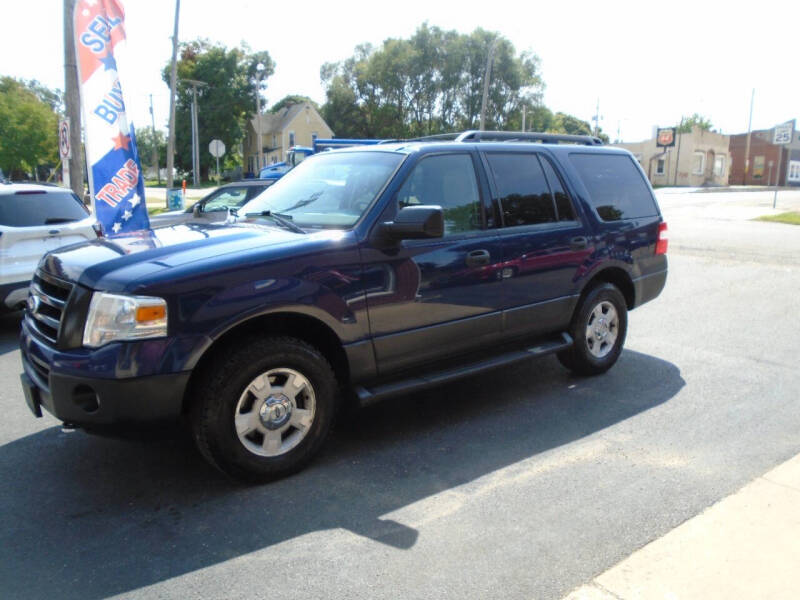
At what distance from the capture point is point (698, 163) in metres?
64.4

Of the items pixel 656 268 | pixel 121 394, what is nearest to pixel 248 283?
pixel 121 394

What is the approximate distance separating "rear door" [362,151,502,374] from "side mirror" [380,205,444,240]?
151 millimetres

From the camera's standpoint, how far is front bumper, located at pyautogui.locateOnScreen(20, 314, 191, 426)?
315cm

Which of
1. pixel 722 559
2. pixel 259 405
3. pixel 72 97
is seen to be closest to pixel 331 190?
pixel 259 405

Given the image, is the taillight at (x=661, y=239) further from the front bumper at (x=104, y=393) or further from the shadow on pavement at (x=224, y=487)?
the front bumper at (x=104, y=393)

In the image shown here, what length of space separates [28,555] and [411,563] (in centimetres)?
174

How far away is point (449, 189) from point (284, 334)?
61.3 inches

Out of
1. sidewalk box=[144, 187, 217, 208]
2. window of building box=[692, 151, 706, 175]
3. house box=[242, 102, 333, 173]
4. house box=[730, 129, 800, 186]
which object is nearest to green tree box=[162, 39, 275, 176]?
house box=[242, 102, 333, 173]

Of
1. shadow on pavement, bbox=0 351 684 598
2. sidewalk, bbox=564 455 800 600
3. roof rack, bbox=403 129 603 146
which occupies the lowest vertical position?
shadow on pavement, bbox=0 351 684 598

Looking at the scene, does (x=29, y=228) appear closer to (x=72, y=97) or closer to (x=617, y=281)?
(x=617, y=281)

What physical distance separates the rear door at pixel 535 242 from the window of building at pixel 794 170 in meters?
82.2

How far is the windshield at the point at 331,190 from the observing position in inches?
164

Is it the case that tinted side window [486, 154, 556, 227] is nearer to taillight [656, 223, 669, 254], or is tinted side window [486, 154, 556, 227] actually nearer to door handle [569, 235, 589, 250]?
door handle [569, 235, 589, 250]

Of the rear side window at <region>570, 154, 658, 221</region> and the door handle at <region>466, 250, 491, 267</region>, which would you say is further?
the rear side window at <region>570, 154, 658, 221</region>
